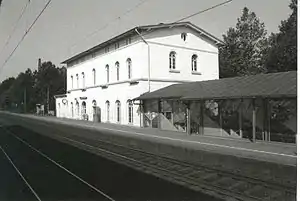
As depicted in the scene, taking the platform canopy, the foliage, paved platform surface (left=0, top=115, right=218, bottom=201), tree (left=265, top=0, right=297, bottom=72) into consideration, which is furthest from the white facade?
the foliage

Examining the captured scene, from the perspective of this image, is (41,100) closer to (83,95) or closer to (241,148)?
(83,95)

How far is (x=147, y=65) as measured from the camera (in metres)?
35.5

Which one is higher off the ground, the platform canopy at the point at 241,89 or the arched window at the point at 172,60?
the arched window at the point at 172,60

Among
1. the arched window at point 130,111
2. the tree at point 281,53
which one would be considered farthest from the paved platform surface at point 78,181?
the arched window at point 130,111

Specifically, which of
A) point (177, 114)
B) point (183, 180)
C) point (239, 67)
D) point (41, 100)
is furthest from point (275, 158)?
point (41, 100)

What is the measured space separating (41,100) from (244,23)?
182ft

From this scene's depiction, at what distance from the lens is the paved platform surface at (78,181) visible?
9.23 metres

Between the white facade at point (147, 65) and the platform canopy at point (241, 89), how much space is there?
4.06 meters

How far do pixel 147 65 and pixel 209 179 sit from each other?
82.2 ft

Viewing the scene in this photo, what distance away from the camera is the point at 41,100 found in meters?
89.8

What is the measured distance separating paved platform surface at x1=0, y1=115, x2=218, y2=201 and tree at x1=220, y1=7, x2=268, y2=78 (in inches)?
1284

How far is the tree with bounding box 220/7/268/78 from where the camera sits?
150 ft

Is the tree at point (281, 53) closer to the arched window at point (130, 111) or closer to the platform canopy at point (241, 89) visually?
the platform canopy at point (241, 89)

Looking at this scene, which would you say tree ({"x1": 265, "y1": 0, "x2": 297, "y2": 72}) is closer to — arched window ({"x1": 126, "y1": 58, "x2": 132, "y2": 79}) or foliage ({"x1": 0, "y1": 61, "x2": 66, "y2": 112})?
arched window ({"x1": 126, "y1": 58, "x2": 132, "y2": 79})
